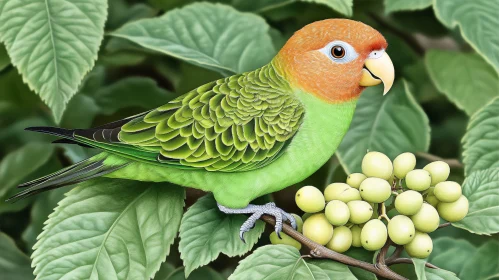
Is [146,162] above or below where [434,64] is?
above

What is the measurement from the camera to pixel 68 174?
74 cm

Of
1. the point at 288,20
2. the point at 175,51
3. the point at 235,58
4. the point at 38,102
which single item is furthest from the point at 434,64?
the point at 38,102

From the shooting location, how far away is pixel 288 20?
1.31 meters

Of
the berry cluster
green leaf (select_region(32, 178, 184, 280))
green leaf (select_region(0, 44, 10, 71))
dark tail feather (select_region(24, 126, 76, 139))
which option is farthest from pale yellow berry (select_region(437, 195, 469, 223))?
green leaf (select_region(0, 44, 10, 71))

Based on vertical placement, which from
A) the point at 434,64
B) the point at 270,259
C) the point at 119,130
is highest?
the point at 119,130

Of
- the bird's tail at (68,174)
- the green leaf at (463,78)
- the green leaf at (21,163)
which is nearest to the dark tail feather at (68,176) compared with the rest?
the bird's tail at (68,174)

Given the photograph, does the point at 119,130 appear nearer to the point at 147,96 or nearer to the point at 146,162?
the point at 146,162

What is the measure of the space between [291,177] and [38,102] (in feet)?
2.08

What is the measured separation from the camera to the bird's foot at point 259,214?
76 centimetres

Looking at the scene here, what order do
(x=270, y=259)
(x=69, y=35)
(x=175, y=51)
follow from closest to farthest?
Result: 1. (x=270, y=259)
2. (x=69, y=35)
3. (x=175, y=51)

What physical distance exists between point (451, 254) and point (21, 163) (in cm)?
76

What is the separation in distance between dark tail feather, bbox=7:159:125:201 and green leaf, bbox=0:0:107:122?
0.34 feet

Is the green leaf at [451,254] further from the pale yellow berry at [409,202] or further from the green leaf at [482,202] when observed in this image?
the pale yellow berry at [409,202]

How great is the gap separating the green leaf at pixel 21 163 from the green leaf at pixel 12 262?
9 centimetres
